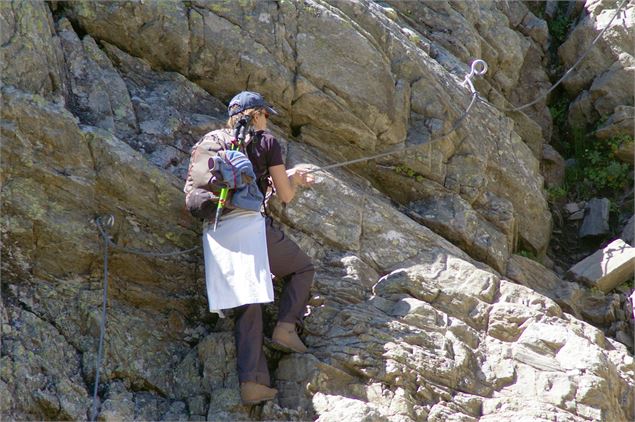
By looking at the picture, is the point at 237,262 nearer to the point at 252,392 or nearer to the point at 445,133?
the point at 252,392

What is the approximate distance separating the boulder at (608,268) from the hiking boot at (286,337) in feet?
14.5

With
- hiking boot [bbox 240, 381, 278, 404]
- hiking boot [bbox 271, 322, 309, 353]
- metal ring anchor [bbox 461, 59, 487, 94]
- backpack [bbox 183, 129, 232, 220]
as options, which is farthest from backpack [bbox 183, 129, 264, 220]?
metal ring anchor [bbox 461, 59, 487, 94]

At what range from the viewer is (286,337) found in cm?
855

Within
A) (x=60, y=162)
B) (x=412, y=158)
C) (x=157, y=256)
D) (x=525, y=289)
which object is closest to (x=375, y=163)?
(x=412, y=158)

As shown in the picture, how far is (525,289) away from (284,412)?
314cm

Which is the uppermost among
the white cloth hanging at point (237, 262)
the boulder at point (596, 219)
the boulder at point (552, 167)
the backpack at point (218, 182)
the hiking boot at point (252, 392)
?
the boulder at point (552, 167)

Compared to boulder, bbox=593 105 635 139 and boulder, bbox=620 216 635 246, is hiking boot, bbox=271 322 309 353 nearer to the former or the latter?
boulder, bbox=620 216 635 246

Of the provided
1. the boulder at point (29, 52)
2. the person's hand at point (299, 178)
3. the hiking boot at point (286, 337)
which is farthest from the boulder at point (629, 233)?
the boulder at point (29, 52)

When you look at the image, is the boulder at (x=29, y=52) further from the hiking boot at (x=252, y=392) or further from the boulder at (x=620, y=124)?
the boulder at (x=620, y=124)

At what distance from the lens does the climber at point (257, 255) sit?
8234 mm

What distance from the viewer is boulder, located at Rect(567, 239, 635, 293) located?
36.7 ft

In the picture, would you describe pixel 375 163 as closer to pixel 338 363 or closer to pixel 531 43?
pixel 338 363

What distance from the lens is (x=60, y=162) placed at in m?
8.85

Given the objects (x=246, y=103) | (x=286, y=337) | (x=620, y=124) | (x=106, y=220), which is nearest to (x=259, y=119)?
(x=246, y=103)
